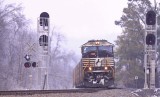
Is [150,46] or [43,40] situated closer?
[150,46]

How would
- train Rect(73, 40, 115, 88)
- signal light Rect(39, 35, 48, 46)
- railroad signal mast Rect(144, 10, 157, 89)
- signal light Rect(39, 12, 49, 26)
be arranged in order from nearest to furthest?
railroad signal mast Rect(144, 10, 157, 89) → signal light Rect(39, 35, 48, 46) → signal light Rect(39, 12, 49, 26) → train Rect(73, 40, 115, 88)

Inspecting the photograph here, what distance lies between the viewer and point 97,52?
3844 centimetres

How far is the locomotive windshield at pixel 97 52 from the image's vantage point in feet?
126

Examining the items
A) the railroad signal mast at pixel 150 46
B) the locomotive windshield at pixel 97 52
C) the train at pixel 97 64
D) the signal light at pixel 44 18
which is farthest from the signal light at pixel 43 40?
the railroad signal mast at pixel 150 46

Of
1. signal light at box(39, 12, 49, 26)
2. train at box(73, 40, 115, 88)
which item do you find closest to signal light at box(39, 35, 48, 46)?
signal light at box(39, 12, 49, 26)

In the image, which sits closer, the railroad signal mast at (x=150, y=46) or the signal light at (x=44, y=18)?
the railroad signal mast at (x=150, y=46)

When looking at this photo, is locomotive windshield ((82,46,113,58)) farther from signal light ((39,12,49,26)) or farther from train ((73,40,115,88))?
signal light ((39,12,49,26))

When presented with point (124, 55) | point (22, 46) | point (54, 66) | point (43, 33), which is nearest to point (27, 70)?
point (22, 46)

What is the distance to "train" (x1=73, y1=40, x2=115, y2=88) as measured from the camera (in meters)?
38.4

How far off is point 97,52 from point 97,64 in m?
1.04

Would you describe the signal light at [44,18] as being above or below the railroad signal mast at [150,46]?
above

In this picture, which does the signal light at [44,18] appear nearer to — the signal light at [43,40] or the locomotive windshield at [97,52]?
the signal light at [43,40]

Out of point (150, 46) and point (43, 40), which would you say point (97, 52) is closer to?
point (43, 40)

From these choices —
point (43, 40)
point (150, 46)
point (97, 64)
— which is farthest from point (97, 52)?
point (150, 46)
